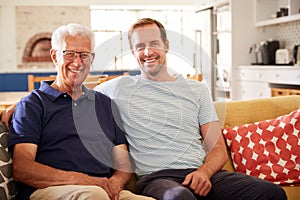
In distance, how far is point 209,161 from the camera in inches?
72.2

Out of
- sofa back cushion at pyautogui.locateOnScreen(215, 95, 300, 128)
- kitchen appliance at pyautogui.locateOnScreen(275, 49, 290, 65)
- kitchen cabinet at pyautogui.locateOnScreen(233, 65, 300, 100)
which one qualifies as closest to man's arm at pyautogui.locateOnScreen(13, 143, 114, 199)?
sofa back cushion at pyautogui.locateOnScreen(215, 95, 300, 128)

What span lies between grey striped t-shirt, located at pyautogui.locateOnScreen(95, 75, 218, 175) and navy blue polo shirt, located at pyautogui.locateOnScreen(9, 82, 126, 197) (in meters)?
0.06

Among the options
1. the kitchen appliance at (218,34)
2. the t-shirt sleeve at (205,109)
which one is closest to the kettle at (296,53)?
the kitchen appliance at (218,34)

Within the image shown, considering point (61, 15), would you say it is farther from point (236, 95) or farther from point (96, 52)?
point (96, 52)

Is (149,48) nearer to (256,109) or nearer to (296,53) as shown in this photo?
(256,109)

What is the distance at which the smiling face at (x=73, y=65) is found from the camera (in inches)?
72.1

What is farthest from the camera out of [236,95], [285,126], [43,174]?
[236,95]

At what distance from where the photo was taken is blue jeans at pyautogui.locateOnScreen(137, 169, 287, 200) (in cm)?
165

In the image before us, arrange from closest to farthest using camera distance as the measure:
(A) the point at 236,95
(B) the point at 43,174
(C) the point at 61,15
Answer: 1. (B) the point at 43,174
2. (A) the point at 236,95
3. (C) the point at 61,15

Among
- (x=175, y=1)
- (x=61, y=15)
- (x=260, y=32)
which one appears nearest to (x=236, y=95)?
(x=260, y=32)

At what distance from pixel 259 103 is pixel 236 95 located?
3.84 m

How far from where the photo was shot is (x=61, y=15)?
328 inches

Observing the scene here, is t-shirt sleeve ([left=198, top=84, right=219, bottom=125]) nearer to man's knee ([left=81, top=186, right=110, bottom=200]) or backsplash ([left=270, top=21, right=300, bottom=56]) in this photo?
man's knee ([left=81, top=186, right=110, bottom=200])

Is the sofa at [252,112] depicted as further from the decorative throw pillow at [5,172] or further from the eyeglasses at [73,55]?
the decorative throw pillow at [5,172]
